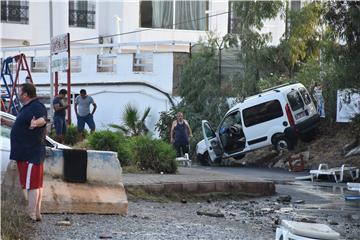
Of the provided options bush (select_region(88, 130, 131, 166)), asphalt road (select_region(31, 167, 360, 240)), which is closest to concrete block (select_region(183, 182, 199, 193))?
asphalt road (select_region(31, 167, 360, 240))

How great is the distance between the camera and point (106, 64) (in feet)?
98.7

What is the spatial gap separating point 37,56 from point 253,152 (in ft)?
40.0

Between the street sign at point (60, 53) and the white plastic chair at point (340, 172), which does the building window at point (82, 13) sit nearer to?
the white plastic chair at point (340, 172)

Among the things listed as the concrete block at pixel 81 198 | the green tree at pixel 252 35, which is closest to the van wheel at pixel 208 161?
the green tree at pixel 252 35

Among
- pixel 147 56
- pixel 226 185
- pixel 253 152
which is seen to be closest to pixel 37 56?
pixel 147 56

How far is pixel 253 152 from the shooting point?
2422cm

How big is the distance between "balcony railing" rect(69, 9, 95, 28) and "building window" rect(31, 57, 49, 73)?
10.6ft

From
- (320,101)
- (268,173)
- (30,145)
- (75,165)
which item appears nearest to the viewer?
(30,145)

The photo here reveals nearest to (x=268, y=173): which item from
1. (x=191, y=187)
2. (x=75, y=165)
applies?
(x=191, y=187)

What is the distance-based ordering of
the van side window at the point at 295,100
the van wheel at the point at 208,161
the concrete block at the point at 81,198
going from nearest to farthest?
the concrete block at the point at 81,198, the van side window at the point at 295,100, the van wheel at the point at 208,161

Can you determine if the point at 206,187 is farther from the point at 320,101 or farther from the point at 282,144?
the point at 320,101

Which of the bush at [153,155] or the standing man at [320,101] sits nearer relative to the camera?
the bush at [153,155]

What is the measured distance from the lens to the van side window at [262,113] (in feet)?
73.8

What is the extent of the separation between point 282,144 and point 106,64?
10330 mm
